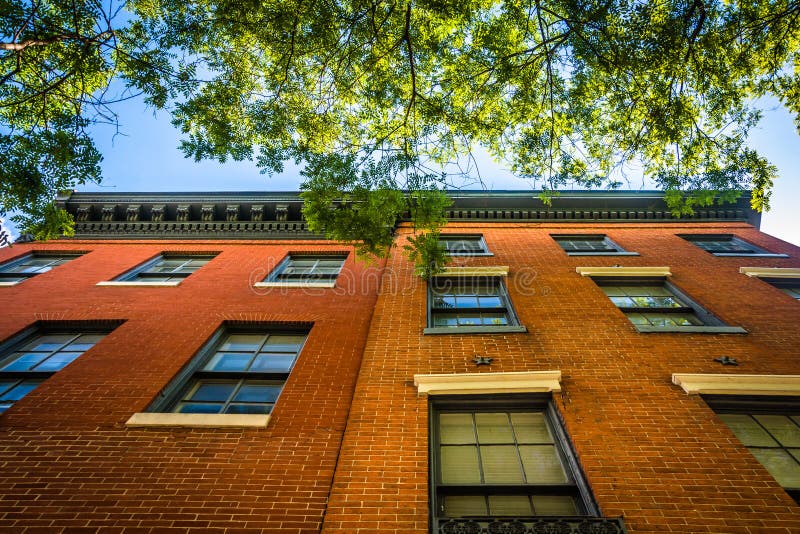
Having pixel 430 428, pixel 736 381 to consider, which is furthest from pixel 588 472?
pixel 736 381

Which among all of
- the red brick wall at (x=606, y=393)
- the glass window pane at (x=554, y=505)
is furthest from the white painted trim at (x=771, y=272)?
the glass window pane at (x=554, y=505)

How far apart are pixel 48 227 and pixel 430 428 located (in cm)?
829

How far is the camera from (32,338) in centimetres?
746

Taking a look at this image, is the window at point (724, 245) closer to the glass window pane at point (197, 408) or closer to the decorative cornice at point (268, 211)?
the decorative cornice at point (268, 211)

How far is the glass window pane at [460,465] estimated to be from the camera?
4.65 m

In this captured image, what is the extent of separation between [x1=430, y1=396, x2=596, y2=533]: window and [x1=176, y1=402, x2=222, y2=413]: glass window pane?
11.3 ft

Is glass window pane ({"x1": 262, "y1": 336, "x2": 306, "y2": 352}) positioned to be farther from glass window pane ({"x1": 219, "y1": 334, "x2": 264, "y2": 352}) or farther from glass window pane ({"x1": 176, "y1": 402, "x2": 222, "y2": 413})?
glass window pane ({"x1": 176, "y1": 402, "x2": 222, "y2": 413})

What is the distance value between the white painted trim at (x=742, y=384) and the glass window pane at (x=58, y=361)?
10414 mm

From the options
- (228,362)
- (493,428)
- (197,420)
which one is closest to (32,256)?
(228,362)

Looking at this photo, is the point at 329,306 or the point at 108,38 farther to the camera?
the point at 329,306

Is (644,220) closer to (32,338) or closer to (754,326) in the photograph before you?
(754,326)

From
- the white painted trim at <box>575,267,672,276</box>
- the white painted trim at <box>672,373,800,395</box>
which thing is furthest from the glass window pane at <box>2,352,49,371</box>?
the white painted trim at <box>575,267,672,276</box>

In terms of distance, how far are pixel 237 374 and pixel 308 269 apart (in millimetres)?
4645

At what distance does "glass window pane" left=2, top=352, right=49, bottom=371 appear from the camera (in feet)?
21.7
